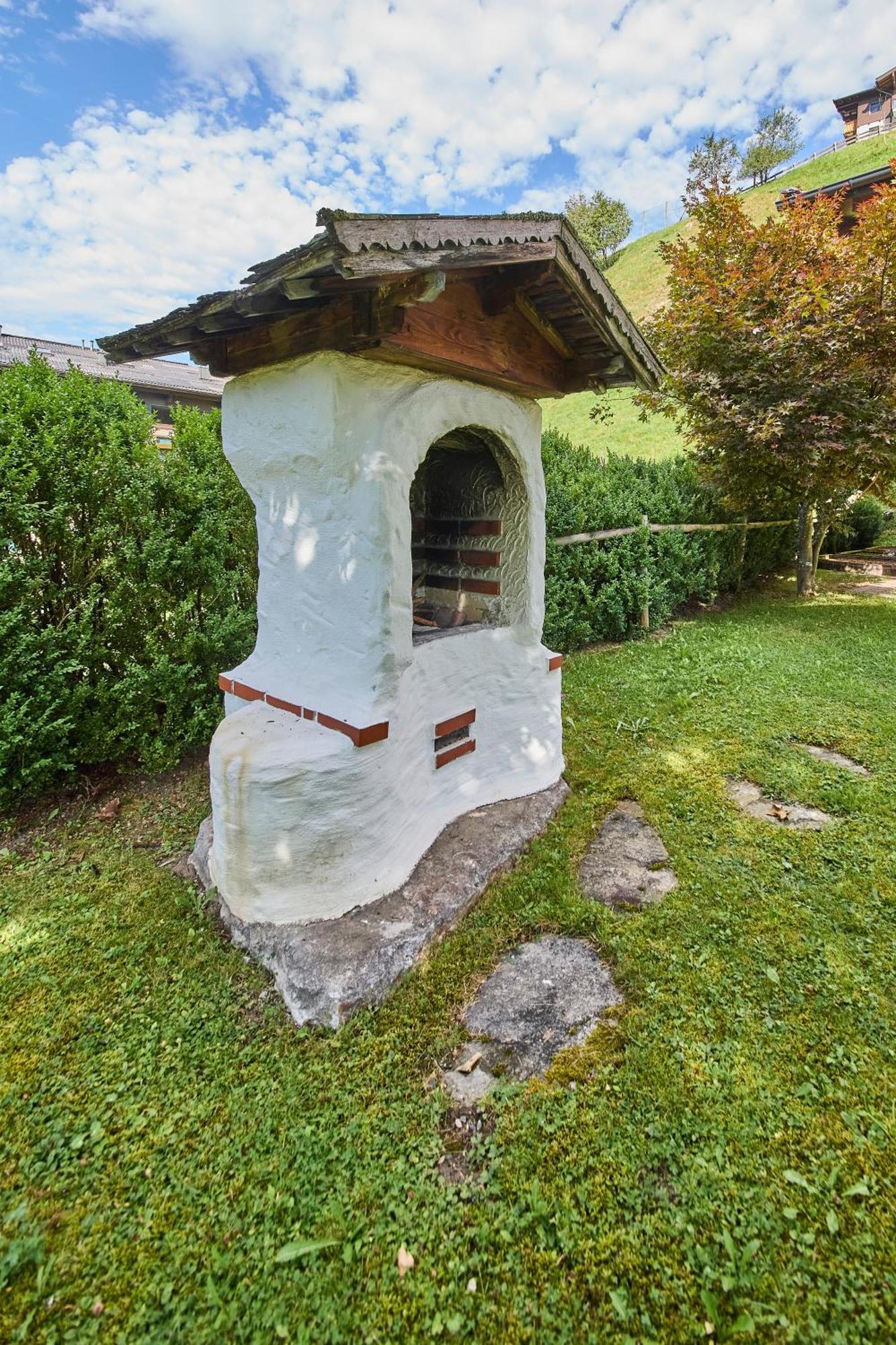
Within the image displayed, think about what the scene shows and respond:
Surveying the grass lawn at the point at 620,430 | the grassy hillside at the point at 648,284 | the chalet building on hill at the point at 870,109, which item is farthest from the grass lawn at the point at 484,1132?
the chalet building on hill at the point at 870,109

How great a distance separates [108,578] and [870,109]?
64133 millimetres

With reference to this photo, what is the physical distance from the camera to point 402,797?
2959 mm

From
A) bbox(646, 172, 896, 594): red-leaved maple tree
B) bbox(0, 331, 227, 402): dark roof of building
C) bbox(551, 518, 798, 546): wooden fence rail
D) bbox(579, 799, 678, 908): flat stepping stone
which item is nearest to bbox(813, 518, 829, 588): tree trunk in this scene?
bbox(551, 518, 798, 546): wooden fence rail

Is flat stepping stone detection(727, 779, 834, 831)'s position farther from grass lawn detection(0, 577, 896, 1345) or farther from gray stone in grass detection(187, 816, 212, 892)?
gray stone in grass detection(187, 816, 212, 892)

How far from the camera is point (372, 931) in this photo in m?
2.61

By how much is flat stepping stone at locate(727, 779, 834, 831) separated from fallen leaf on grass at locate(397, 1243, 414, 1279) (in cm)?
291

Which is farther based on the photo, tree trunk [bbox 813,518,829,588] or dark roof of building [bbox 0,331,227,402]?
dark roof of building [bbox 0,331,227,402]

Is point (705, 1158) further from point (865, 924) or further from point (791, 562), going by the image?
point (791, 562)

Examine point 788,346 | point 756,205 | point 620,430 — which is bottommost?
point 788,346

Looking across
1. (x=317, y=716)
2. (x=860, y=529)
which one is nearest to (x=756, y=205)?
(x=860, y=529)

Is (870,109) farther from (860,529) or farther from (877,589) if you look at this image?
(877,589)

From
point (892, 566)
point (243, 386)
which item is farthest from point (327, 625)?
point (892, 566)

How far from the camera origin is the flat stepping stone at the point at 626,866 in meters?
3.06

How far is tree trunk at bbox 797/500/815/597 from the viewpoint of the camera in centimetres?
1003
